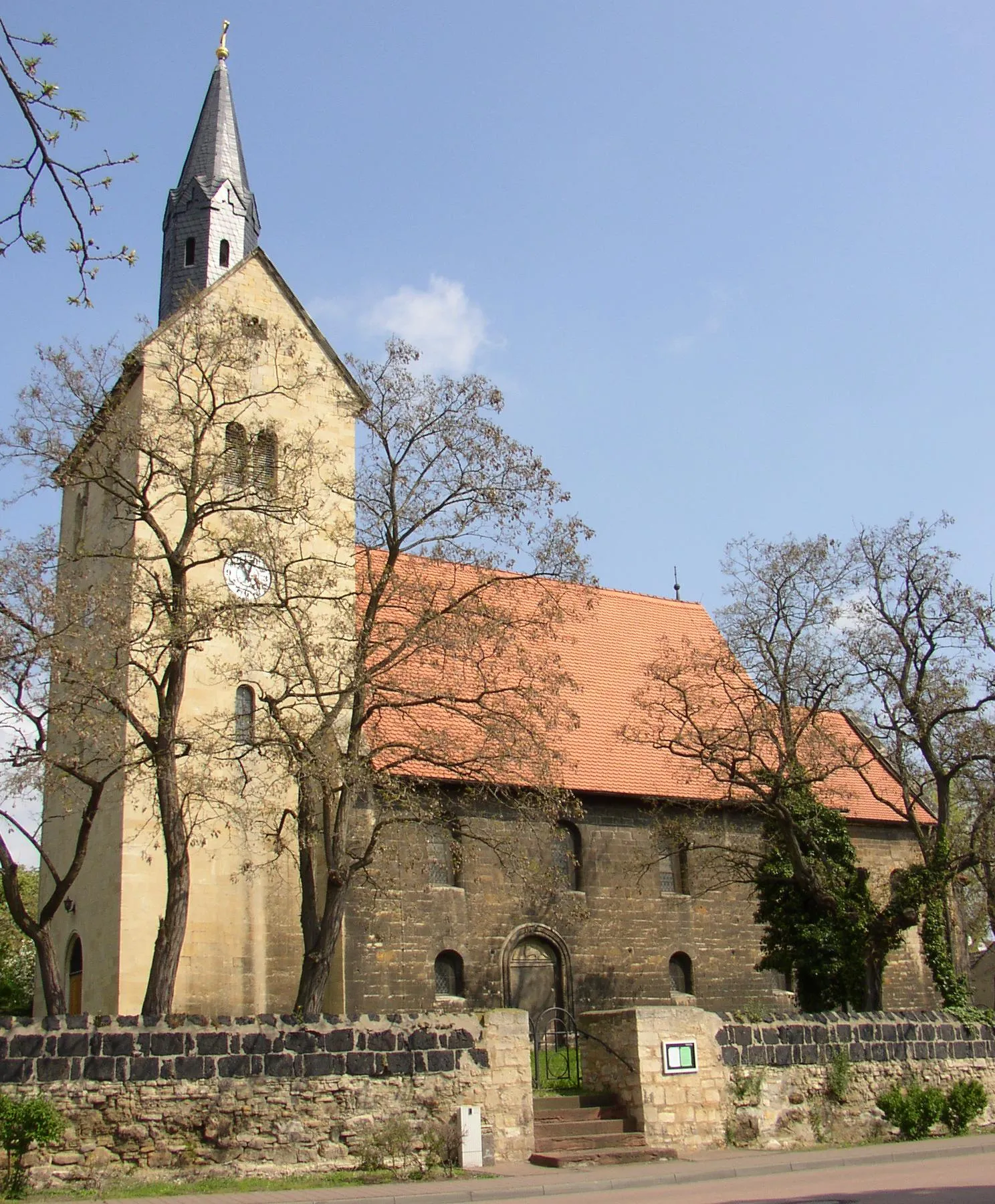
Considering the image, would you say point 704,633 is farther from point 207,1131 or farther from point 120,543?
point 207,1131

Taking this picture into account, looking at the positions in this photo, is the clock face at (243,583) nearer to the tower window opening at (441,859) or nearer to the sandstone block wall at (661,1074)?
the tower window opening at (441,859)

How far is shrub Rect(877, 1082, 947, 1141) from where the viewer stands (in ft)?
56.1

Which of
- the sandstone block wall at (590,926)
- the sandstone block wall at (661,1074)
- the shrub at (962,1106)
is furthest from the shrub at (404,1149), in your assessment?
the shrub at (962,1106)

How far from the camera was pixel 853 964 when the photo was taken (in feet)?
72.3

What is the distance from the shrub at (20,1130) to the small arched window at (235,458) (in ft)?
29.1

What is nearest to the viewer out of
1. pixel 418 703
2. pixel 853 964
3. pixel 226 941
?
pixel 418 703

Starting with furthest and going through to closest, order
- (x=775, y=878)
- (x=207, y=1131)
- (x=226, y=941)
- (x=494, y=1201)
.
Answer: (x=775, y=878) < (x=226, y=941) < (x=207, y=1131) < (x=494, y=1201)

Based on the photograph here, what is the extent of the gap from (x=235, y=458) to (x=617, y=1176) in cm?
1174

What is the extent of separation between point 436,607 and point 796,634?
25.7 feet

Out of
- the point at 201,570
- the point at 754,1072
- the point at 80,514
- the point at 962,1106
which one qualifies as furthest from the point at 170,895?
the point at 80,514

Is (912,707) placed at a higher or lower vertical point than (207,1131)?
higher

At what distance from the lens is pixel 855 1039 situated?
17969 mm

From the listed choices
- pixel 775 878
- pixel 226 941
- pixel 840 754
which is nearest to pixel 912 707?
pixel 840 754

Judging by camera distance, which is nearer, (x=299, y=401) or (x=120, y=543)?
(x=120, y=543)
